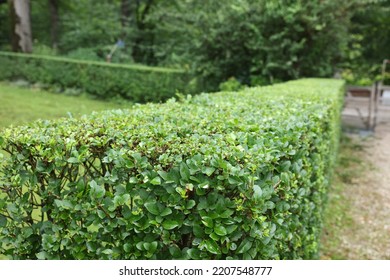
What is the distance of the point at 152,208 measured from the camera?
6.82 feet

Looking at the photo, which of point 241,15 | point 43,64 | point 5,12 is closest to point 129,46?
point 43,64

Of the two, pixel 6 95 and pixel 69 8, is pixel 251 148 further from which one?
pixel 69 8

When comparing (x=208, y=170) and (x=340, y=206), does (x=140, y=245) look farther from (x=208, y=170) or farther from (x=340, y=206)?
(x=340, y=206)

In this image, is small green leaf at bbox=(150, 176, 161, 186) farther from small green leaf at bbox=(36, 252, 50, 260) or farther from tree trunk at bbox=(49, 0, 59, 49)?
tree trunk at bbox=(49, 0, 59, 49)

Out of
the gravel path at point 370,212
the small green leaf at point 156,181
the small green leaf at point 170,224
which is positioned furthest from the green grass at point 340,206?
the small green leaf at point 156,181

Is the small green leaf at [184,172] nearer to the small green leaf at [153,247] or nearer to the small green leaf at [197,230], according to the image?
the small green leaf at [197,230]

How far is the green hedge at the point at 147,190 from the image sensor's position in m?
A: 2.08

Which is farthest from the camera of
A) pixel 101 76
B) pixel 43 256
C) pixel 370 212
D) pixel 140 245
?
pixel 101 76

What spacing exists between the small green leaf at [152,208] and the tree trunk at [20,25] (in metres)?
18.1

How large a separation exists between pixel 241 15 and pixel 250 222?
10.0 meters

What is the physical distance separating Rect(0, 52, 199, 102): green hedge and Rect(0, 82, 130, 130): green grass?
1.70 ft

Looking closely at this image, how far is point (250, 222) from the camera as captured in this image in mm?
2102

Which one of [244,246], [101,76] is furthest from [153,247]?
[101,76]

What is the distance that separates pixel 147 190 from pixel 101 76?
13.8 m
